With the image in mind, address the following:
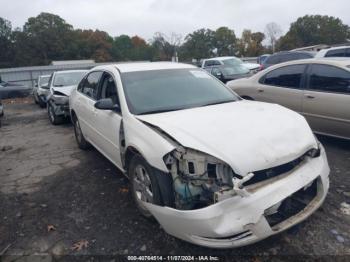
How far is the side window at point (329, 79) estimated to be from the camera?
477cm

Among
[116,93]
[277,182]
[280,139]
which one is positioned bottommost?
[277,182]

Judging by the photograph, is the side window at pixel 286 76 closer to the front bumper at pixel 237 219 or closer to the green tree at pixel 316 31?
the front bumper at pixel 237 219

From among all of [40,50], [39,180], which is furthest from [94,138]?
[40,50]

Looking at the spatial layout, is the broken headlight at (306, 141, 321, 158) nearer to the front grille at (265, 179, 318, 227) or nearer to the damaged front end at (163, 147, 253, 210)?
the front grille at (265, 179, 318, 227)

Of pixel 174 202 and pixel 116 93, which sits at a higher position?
pixel 116 93

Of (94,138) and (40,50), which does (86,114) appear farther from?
(40,50)

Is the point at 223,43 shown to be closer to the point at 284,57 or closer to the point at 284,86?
the point at 284,57

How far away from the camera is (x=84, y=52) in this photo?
57.9 metres

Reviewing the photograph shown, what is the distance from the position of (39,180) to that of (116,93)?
1986mm

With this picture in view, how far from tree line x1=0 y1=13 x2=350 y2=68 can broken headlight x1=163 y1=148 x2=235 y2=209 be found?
5271 centimetres

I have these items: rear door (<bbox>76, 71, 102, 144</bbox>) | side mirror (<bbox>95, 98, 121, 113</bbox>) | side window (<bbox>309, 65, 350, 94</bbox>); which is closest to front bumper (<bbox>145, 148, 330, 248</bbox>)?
side mirror (<bbox>95, 98, 121, 113</bbox>)

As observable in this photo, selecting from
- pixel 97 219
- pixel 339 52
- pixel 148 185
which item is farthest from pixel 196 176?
pixel 339 52

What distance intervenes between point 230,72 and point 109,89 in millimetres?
10138

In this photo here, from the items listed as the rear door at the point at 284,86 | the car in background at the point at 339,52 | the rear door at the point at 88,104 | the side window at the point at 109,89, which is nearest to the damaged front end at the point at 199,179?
the side window at the point at 109,89
